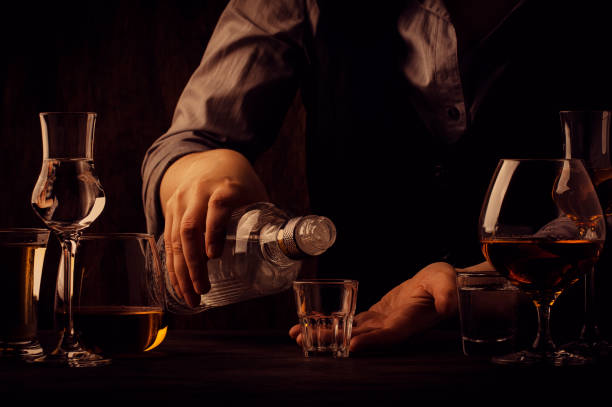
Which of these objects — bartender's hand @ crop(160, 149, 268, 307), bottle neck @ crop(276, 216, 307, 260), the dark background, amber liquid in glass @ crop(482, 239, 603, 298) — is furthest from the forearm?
the dark background

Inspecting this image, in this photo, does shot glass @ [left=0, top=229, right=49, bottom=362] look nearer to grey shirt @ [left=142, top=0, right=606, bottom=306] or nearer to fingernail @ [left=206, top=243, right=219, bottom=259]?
fingernail @ [left=206, top=243, right=219, bottom=259]

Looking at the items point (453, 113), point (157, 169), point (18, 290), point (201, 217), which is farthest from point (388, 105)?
point (18, 290)

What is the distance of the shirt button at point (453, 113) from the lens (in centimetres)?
170

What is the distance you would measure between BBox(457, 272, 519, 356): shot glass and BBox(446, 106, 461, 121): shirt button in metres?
0.79

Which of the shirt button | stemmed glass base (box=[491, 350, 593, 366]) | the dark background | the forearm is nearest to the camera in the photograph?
stemmed glass base (box=[491, 350, 593, 366])

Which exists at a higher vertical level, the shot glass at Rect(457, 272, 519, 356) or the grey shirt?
the grey shirt

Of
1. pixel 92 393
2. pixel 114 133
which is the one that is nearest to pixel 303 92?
pixel 114 133

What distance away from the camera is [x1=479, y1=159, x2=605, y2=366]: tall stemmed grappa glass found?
0.87 meters

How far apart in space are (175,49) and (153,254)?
166 cm

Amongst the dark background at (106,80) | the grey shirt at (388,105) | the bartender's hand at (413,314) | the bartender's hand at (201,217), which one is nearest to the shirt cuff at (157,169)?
the grey shirt at (388,105)

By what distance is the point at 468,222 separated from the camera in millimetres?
1824

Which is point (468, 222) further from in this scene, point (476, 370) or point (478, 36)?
point (476, 370)

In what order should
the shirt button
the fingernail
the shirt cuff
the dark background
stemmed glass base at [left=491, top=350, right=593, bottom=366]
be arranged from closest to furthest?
stemmed glass base at [left=491, top=350, right=593, bottom=366] → the fingernail → the shirt cuff → the shirt button → the dark background

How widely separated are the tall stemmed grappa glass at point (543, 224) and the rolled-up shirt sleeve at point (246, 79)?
35.8 inches
